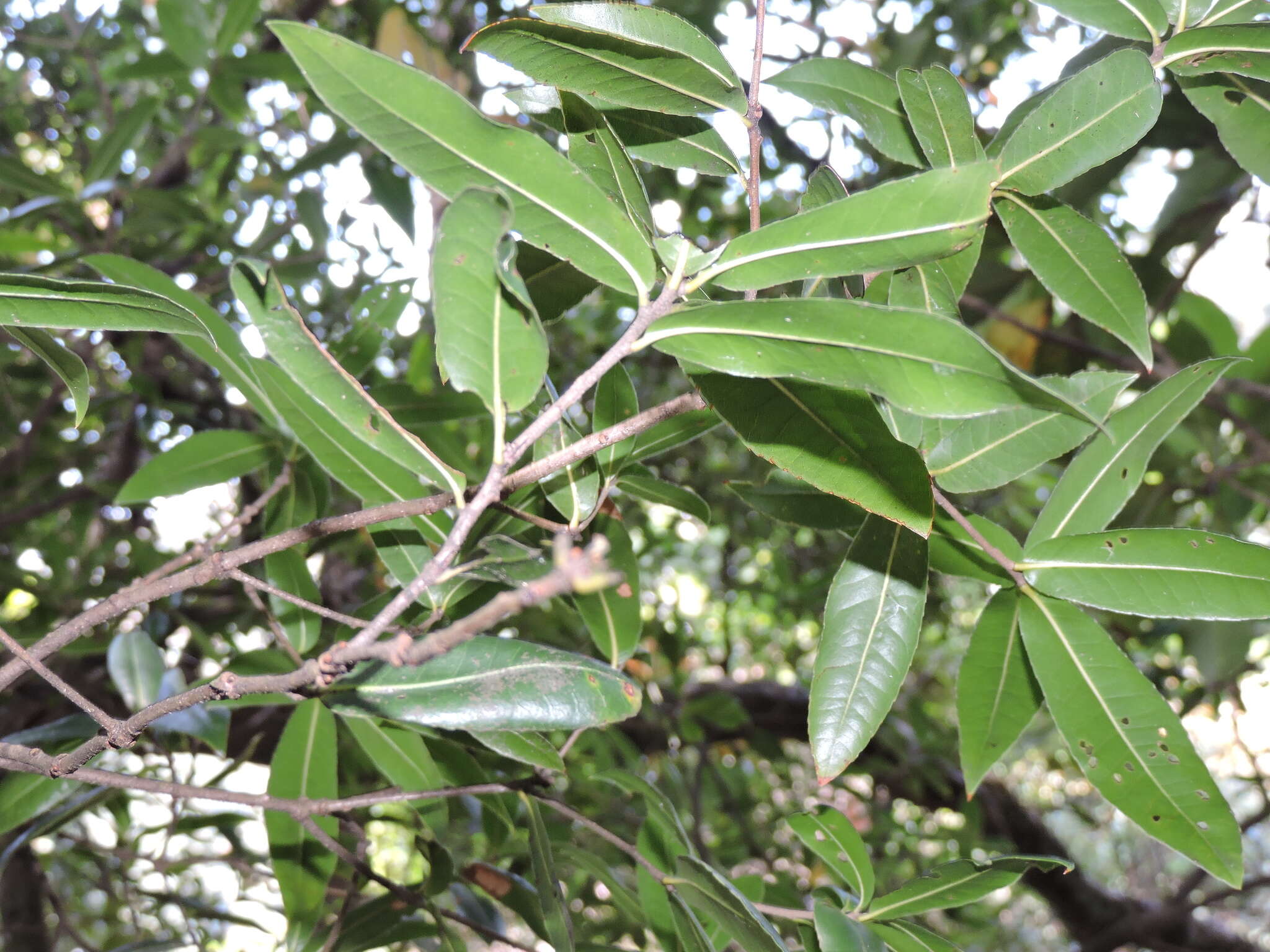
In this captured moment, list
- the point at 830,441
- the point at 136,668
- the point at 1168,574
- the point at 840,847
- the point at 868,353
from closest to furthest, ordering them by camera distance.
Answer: the point at 868,353 < the point at 830,441 < the point at 1168,574 < the point at 840,847 < the point at 136,668

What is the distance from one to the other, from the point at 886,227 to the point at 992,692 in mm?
466

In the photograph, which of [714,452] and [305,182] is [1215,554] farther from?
[714,452]

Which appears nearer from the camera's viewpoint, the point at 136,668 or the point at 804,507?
the point at 804,507

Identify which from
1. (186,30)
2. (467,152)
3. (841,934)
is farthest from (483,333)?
(186,30)

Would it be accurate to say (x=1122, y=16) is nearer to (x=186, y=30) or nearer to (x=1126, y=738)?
(x=1126, y=738)

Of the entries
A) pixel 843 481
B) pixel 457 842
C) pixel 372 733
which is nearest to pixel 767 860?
pixel 457 842

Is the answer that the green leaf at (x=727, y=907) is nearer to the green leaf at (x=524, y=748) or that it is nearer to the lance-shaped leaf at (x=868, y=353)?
the green leaf at (x=524, y=748)

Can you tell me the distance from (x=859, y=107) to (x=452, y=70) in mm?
1498

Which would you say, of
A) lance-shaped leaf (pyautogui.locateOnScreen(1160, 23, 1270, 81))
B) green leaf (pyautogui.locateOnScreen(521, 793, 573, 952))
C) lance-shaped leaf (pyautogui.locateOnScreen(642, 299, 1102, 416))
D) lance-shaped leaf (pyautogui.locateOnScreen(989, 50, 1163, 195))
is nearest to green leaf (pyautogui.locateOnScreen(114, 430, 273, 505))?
green leaf (pyautogui.locateOnScreen(521, 793, 573, 952))

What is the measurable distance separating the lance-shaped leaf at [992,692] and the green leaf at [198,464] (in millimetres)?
840

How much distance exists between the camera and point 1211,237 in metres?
1.74

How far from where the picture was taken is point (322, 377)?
52 centimetres

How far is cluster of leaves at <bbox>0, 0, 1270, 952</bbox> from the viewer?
0.43 meters

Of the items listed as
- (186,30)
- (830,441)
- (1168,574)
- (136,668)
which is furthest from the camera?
(186,30)
